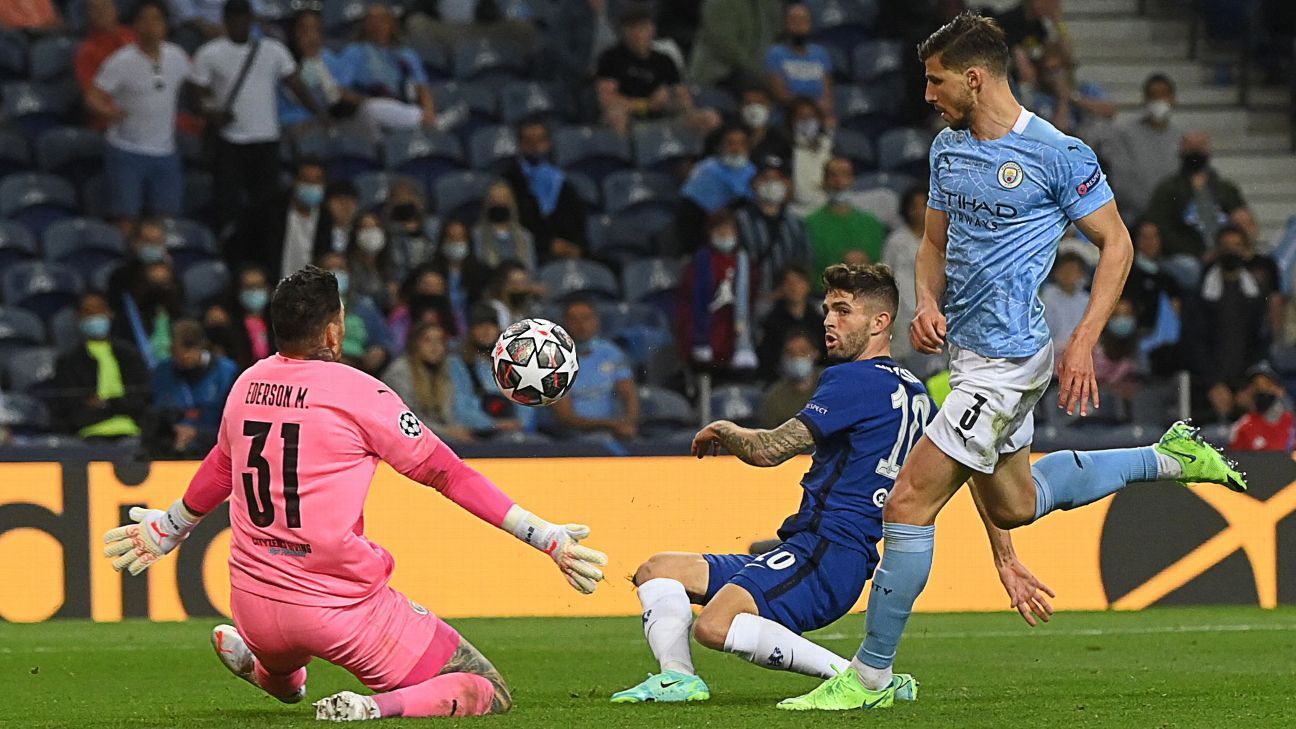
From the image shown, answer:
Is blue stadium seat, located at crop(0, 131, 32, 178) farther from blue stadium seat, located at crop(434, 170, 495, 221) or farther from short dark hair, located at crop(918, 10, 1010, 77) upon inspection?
short dark hair, located at crop(918, 10, 1010, 77)

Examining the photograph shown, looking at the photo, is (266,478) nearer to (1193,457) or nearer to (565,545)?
(565,545)

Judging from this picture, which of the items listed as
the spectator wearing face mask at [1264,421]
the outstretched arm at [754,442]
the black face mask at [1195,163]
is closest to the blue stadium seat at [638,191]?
the black face mask at [1195,163]

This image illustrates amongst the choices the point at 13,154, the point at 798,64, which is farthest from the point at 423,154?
the point at 798,64

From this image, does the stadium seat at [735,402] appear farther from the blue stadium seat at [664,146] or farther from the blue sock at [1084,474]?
the blue sock at [1084,474]

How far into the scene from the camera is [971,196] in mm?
6203

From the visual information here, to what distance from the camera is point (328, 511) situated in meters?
5.84

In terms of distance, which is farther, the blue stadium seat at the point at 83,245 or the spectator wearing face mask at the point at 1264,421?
the blue stadium seat at the point at 83,245

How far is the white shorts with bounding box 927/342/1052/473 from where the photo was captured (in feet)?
20.0

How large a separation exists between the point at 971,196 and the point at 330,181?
9.20m

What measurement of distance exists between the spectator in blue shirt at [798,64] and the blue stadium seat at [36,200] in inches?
222

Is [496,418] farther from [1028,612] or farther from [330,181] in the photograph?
[1028,612]

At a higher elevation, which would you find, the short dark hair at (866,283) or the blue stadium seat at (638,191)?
the short dark hair at (866,283)

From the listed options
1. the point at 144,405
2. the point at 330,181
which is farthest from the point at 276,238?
the point at 144,405

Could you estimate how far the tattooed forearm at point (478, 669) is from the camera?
6.15m
